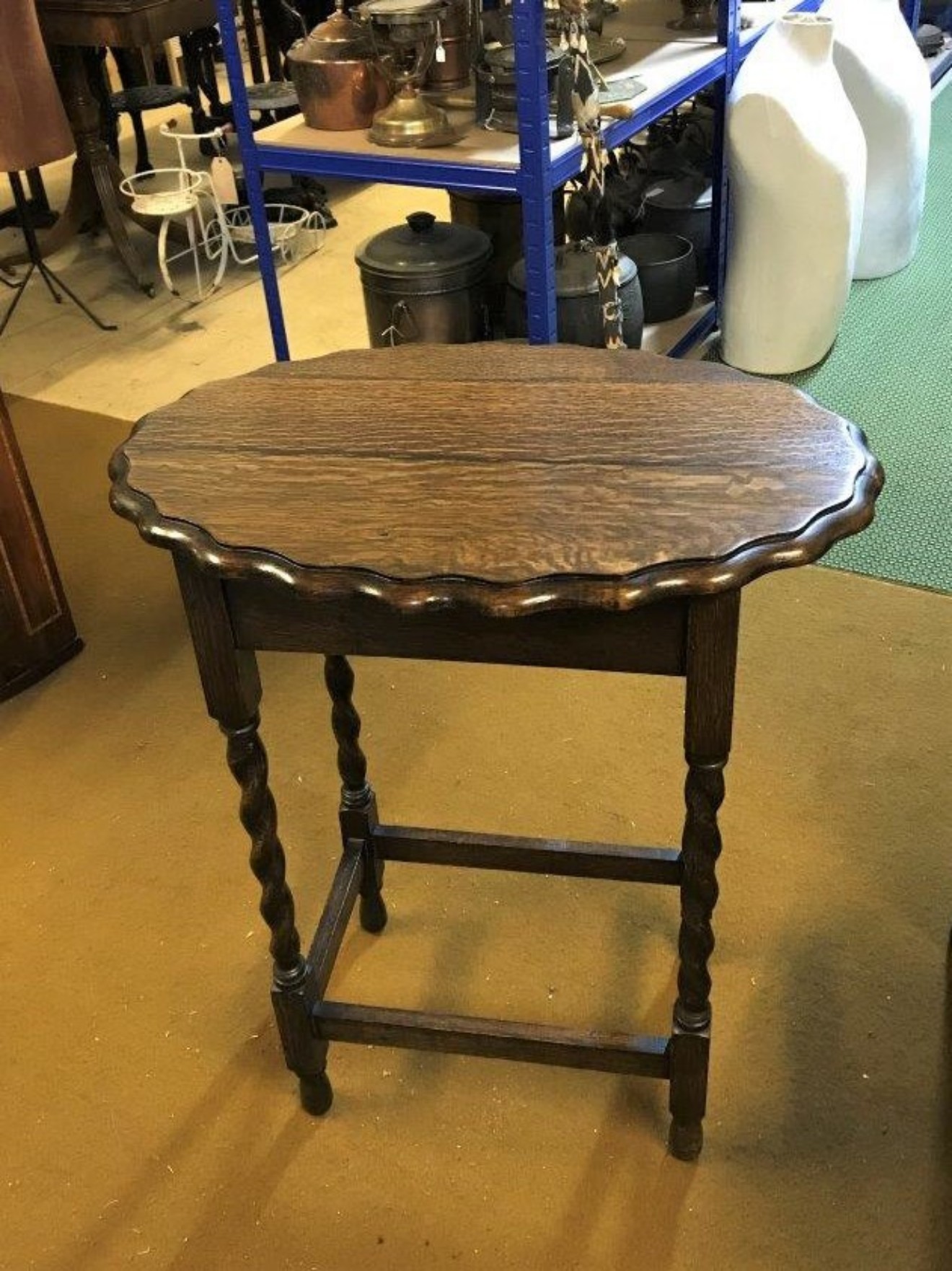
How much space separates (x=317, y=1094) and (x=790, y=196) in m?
2.18

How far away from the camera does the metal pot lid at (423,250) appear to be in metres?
2.57

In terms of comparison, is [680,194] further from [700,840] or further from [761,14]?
[700,840]

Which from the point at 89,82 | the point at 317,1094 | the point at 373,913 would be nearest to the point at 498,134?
the point at 373,913

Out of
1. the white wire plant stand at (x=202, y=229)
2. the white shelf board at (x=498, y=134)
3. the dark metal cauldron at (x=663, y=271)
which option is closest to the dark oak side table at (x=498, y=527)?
the white shelf board at (x=498, y=134)

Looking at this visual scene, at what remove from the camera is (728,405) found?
1119 millimetres

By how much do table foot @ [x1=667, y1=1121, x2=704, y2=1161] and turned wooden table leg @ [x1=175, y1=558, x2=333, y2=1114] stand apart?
1.27 feet

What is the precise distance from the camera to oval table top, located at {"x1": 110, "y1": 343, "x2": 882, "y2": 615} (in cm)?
91

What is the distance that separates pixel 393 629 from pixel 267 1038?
A: 738 millimetres

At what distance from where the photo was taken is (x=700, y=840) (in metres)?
1.11

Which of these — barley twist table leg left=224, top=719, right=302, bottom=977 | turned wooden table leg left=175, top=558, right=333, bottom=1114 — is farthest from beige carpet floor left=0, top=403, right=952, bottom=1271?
barley twist table leg left=224, top=719, right=302, bottom=977

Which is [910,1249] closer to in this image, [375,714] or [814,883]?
[814,883]

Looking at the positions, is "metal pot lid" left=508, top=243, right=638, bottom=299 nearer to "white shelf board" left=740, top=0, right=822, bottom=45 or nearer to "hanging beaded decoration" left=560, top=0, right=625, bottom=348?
"white shelf board" left=740, top=0, right=822, bottom=45

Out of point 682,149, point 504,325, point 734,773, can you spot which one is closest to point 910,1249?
point 734,773

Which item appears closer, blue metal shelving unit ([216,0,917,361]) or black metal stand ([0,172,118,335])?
blue metal shelving unit ([216,0,917,361])
